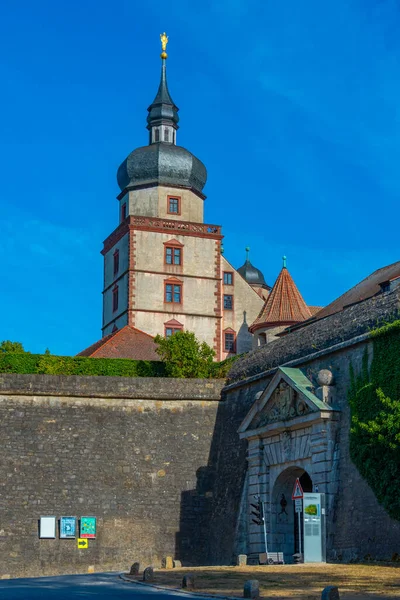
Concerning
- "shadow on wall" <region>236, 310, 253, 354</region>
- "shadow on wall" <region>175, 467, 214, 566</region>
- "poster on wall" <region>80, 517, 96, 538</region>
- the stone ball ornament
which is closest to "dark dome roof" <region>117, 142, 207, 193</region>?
"shadow on wall" <region>236, 310, 253, 354</region>

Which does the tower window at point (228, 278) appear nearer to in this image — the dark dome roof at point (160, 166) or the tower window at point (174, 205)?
the tower window at point (174, 205)

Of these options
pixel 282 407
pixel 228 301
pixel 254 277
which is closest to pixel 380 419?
pixel 282 407

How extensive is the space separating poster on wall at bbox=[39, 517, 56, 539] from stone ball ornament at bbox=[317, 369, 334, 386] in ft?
32.4

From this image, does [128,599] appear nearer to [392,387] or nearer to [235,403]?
[392,387]

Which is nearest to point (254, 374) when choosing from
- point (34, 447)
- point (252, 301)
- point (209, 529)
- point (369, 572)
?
point (209, 529)

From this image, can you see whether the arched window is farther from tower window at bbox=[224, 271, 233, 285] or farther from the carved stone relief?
Answer: the carved stone relief

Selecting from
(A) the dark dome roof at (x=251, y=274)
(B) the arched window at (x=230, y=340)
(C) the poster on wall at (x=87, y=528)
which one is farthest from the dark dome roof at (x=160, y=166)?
(C) the poster on wall at (x=87, y=528)

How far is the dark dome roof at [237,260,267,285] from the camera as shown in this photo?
81.0m

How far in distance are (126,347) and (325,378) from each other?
2560 cm

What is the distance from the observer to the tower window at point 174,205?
218ft

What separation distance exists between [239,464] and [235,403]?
2.49 meters

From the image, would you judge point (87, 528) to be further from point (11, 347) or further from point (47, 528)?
point (11, 347)

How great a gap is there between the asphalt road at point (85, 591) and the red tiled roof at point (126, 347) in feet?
91.6

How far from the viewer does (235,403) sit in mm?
34688
